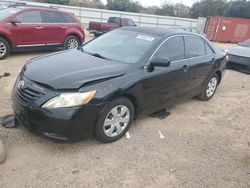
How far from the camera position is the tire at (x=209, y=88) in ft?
19.3

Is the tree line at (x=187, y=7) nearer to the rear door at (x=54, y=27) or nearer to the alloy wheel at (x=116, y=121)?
the rear door at (x=54, y=27)

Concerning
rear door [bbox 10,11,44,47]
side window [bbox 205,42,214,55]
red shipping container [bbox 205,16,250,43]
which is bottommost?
red shipping container [bbox 205,16,250,43]

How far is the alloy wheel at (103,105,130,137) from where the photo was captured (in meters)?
3.66

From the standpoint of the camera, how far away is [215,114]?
5.43 m

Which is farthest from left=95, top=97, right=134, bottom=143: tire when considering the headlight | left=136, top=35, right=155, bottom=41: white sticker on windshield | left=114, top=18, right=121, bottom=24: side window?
left=114, top=18, right=121, bottom=24: side window

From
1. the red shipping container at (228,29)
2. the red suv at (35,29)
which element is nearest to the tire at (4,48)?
the red suv at (35,29)

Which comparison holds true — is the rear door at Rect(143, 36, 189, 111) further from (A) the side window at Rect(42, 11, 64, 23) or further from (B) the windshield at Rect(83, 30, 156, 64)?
(A) the side window at Rect(42, 11, 64, 23)

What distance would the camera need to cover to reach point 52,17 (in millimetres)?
9562

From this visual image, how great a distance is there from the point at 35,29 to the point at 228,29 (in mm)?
19789

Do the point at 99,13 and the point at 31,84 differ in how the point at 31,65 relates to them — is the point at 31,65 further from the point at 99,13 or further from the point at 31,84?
the point at 99,13

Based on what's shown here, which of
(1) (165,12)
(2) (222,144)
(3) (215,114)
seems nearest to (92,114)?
(2) (222,144)

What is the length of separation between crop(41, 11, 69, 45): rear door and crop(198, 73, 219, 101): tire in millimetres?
5991

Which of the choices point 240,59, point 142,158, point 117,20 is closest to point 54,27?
point 240,59

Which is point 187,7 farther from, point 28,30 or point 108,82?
point 108,82
